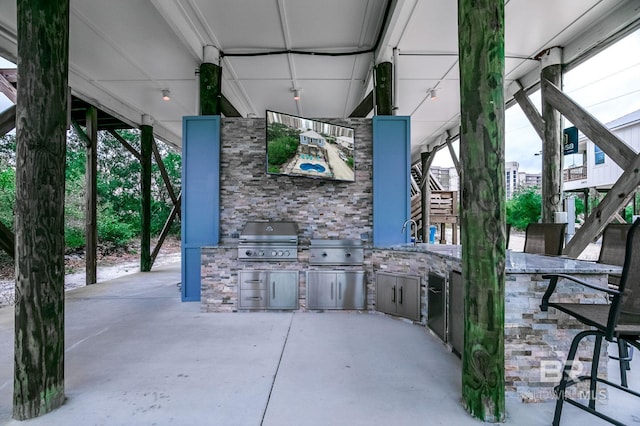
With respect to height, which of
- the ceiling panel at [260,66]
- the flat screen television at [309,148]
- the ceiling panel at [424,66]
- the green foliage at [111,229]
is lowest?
the green foliage at [111,229]

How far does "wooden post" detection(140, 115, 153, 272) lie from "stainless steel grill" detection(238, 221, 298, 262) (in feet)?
13.4

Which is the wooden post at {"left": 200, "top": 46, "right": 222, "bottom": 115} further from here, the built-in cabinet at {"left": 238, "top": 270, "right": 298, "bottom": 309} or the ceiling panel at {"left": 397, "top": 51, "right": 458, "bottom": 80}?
the ceiling panel at {"left": 397, "top": 51, "right": 458, "bottom": 80}

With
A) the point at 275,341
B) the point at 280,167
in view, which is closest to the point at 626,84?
the point at 280,167

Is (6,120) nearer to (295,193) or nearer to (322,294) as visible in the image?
(295,193)

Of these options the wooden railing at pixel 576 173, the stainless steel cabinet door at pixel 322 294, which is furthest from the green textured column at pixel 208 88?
the wooden railing at pixel 576 173

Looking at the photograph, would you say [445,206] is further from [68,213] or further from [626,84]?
[68,213]

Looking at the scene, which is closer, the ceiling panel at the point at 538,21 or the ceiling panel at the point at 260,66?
the ceiling panel at the point at 538,21

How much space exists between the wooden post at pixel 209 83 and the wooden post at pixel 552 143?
464 centimetres

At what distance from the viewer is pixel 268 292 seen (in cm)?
388

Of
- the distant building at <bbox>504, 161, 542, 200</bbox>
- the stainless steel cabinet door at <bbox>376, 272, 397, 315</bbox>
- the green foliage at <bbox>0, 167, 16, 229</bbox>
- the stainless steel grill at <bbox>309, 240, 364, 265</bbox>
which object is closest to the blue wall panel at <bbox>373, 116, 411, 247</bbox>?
the stainless steel grill at <bbox>309, 240, 364, 265</bbox>

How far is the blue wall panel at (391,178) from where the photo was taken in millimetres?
4309

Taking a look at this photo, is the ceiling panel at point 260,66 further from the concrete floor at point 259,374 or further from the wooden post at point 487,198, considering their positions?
the concrete floor at point 259,374

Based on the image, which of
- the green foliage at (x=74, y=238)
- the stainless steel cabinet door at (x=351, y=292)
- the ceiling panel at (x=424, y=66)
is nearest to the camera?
the stainless steel cabinet door at (x=351, y=292)

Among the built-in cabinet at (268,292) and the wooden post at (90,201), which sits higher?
the wooden post at (90,201)
